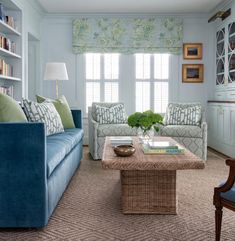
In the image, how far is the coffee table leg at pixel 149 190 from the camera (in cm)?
278

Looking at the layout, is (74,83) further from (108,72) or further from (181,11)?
(181,11)

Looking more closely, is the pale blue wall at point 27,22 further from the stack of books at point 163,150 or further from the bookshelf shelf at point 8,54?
the stack of books at point 163,150

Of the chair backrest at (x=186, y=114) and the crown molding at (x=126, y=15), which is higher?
the crown molding at (x=126, y=15)

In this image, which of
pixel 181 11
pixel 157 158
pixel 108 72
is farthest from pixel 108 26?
pixel 157 158

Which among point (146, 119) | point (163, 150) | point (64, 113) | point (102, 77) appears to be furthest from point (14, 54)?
point (163, 150)

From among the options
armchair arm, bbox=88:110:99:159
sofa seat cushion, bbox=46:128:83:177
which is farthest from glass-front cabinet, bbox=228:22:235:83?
sofa seat cushion, bbox=46:128:83:177

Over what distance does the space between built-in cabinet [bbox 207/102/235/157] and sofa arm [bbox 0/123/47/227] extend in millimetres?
3777

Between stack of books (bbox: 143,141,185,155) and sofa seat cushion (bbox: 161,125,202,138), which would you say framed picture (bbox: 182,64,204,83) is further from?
stack of books (bbox: 143,141,185,155)

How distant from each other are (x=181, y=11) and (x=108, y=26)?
1.43m

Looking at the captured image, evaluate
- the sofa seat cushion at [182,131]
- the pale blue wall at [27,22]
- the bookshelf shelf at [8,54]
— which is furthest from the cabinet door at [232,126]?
the bookshelf shelf at [8,54]

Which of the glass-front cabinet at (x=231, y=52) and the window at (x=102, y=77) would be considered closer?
the glass-front cabinet at (x=231, y=52)

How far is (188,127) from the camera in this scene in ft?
17.7

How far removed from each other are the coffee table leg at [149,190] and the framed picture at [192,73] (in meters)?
4.51

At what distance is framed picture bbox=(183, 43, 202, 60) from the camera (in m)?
6.93
